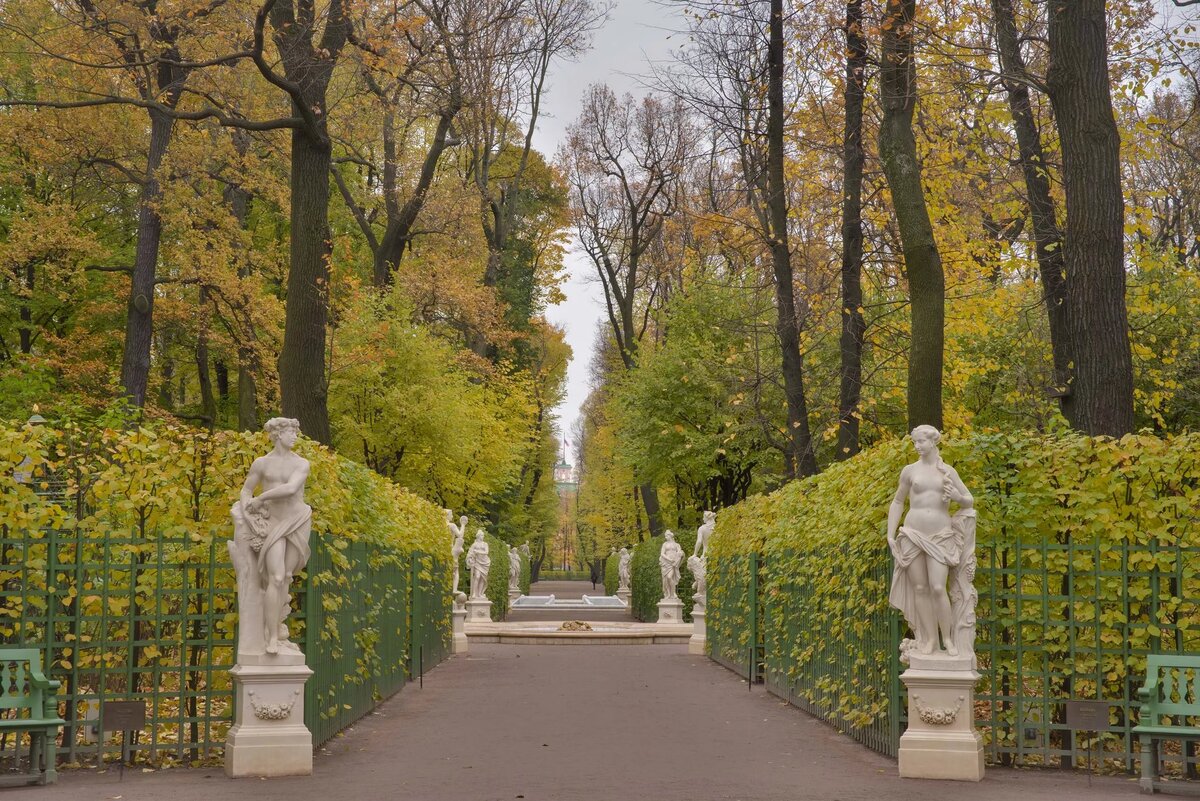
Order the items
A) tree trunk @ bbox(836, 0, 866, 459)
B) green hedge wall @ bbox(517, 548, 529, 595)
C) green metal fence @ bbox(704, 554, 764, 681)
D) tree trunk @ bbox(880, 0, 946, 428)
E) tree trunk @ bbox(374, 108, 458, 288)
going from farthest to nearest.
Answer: green hedge wall @ bbox(517, 548, 529, 595) < tree trunk @ bbox(374, 108, 458, 288) < tree trunk @ bbox(836, 0, 866, 459) < green metal fence @ bbox(704, 554, 764, 681) < tree trunk @ bbox(880, 0, 946, 428)

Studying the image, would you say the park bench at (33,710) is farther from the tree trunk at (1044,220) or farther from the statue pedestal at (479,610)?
the statue pedestal at (479,610)

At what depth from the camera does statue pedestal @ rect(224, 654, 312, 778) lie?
10.0 metres

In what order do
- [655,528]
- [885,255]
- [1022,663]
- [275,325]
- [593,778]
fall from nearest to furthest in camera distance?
[593,778] < [1022,663] < [885,255] < [275,325] < [655,528]

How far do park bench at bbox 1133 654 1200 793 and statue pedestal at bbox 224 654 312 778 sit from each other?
20.3 ft

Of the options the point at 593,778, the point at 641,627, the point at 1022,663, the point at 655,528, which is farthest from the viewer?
the point at 655,528

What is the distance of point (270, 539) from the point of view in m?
10.1

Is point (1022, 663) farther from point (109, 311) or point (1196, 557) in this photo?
point (109, 311)

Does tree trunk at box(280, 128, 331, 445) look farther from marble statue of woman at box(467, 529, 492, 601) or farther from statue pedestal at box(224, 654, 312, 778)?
A: marble statue of woman at box(467, 529, 492, 601)

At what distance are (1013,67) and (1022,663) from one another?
7.36 metres

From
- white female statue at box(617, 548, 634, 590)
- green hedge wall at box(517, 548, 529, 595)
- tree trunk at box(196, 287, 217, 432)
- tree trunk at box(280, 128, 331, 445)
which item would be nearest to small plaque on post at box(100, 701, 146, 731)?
tree trunk at box(280, 128, 331, 445)

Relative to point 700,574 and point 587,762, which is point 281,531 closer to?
point 587,762

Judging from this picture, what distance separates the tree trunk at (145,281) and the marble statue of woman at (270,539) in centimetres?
1488

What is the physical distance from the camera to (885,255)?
21203mm

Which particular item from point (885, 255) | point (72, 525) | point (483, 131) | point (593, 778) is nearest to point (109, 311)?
point (483, 131)
